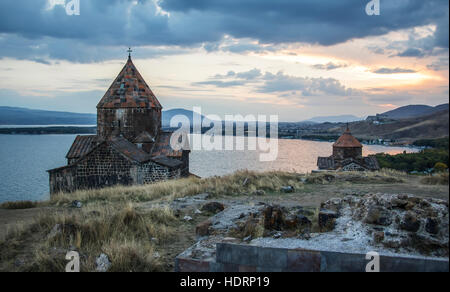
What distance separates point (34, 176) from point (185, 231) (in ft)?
144

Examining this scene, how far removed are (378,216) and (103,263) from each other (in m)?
3.72

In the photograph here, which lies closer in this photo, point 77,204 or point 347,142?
point 77,204

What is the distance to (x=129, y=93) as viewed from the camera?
1991 centimetres

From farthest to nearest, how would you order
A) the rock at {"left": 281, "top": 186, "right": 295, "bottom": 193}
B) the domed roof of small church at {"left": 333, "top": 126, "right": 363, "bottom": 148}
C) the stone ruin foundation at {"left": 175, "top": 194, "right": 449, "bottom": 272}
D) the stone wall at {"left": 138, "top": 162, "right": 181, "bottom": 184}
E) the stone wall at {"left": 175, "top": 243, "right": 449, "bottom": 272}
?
the domed roof of small church at {"left": 333, "top": 126, "right": 363, "bottom": 148} → the stone wall at {"left": 138, "top": 162, "right": 181, "bottom": 184} → the rock at {"left": 281, "top": 186, "right": 295, "bottom": 193} → the stone ruin foundation at {"left": 175, "top": 194, "right": 449, "bottom": 272} → the stone wall at {"left": 175, "top": 243, "right": 449, "bottom": 272}

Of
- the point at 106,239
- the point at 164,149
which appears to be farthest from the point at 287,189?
the point at 164,149

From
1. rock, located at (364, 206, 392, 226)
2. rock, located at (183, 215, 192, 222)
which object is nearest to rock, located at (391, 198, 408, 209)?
rock, located at (364, 206, 392, 226)

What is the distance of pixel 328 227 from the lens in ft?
16.9

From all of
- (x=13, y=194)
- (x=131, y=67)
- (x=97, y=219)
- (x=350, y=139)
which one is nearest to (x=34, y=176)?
(x=13, y=194)

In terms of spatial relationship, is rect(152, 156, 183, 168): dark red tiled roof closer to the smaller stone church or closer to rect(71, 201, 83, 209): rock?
rect(71, 201, 83, 209): rock

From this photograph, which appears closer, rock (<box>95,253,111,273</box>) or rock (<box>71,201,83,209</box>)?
rock (<box>95,253,111,273</box>)

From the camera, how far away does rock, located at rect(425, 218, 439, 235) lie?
3924 mm

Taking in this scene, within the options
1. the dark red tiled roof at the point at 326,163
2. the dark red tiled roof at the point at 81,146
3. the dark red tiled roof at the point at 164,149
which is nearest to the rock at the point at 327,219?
the dark red tiled roof at the point at 164,149

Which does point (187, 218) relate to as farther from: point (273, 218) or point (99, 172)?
point (99, 172)
